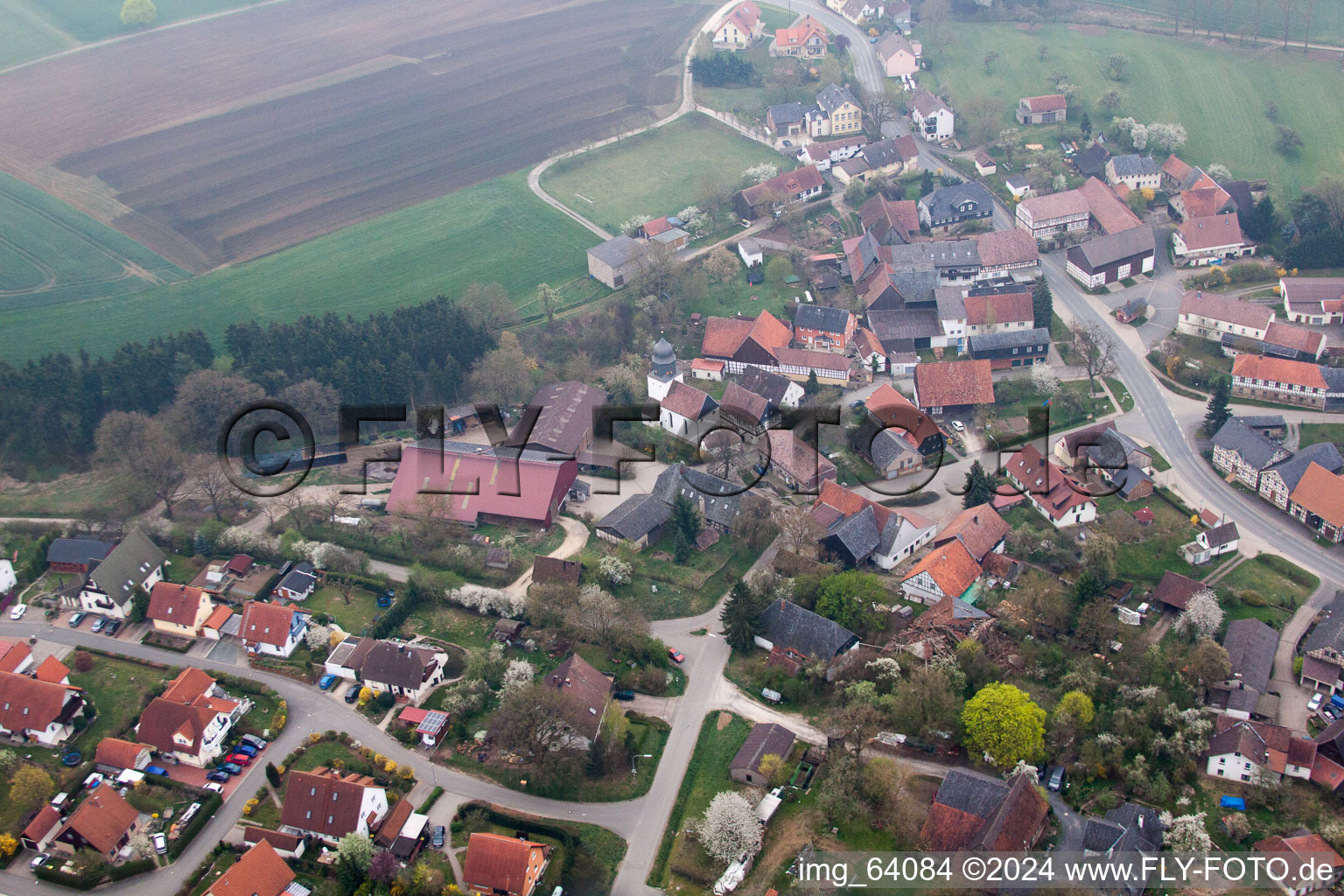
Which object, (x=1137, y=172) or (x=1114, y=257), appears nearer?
(x=1114, y=257)

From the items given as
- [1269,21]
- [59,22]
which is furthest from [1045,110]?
[59,22]

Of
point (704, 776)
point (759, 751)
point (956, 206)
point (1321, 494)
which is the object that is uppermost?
point (956, 206)

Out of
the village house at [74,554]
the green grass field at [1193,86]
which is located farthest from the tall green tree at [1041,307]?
the village house at [74,554]

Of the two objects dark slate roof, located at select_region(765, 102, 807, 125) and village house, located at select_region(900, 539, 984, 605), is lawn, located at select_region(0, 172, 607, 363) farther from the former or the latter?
village house, located at select_region(900, 539, 984, 605)

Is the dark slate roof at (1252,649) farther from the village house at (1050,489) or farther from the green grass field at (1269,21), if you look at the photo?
the green grass field at (1269,21)

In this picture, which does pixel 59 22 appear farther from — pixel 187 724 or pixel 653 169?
pixel 187 724

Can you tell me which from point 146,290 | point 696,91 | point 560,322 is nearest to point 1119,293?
point 560,322

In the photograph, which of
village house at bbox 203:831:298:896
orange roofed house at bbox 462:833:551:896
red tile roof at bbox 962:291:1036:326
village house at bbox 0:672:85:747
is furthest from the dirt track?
orange roofed house at bbox 462:833:551:896
